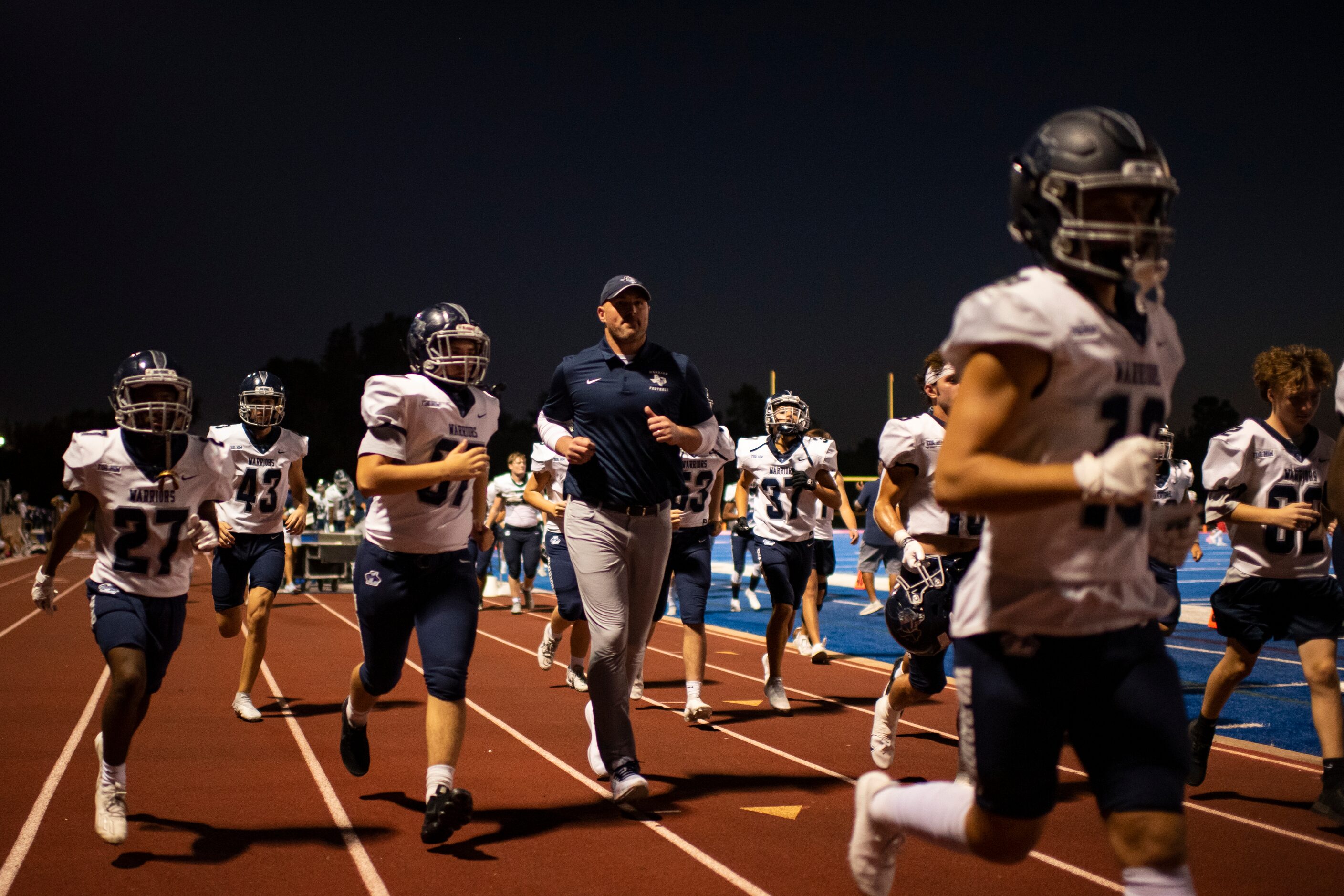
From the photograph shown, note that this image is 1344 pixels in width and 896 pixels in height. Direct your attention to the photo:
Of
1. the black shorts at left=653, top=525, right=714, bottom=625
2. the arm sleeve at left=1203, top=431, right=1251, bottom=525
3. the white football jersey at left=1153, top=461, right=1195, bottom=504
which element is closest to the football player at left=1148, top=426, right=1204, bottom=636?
the white football jersey at left=1153, top=461, right=1195, bottom=504

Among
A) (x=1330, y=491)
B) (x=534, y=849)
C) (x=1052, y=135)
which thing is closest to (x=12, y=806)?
(x=534, y=849)

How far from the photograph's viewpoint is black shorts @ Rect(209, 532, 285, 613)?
25.6ft

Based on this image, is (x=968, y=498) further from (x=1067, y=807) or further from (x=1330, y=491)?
(x=1067, y=807)

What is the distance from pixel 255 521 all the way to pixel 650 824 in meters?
4.22

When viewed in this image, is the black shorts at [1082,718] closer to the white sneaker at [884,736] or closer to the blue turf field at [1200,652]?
the white sneaker at [884,736]

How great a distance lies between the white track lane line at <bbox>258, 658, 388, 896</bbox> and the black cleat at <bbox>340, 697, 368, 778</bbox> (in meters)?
0.21

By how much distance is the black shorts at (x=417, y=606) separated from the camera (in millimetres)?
4879

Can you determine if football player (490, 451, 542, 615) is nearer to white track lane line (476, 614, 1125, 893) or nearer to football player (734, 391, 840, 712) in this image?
football player (734, 391, 840, 712)

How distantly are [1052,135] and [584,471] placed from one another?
309cm

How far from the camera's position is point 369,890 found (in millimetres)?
4234

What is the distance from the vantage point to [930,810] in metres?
2.95

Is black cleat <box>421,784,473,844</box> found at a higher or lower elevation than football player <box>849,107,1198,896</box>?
lower

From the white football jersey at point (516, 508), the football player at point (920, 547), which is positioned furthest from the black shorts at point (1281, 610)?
the white football jersey at point (516, 508)

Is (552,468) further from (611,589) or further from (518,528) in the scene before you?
(518,528)
